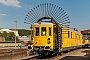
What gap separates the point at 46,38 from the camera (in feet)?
54.0

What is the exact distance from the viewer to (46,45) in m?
16.4

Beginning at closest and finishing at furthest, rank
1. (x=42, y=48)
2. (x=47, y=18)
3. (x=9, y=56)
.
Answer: (x=42, y=48) < (x=47, y=18) < (x=9, y=56)

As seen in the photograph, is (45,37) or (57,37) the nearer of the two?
(45,37)

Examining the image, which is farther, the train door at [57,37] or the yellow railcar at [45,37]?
the train door at [57,37]

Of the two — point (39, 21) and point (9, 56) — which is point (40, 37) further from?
point (9, 56)

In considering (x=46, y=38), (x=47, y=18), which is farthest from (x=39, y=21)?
(x=46, y=38)

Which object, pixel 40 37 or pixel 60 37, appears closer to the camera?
pixel 40 37

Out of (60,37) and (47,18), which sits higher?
(47,18)

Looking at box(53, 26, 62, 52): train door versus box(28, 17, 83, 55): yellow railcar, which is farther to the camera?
box(53, 26, 62, 52): train door

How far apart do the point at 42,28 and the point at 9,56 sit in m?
5.98

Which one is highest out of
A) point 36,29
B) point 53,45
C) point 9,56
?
point 36,29

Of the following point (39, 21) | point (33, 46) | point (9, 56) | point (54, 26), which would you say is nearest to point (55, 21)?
point (54, 26)

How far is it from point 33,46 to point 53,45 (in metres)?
1.72

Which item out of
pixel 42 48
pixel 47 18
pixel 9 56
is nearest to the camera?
pixel 42 48
